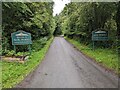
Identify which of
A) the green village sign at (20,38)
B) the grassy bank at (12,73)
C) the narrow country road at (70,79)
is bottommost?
the narrow country road at (70,79)

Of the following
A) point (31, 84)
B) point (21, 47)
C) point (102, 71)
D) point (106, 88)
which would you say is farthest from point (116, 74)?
point (21, 47)

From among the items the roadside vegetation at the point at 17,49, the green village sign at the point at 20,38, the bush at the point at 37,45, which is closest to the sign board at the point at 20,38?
the green village sign at the point at 20,38

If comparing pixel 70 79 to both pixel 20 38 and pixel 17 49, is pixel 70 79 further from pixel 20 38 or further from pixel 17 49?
pixel 17 49

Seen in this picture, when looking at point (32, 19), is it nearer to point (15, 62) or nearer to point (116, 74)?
point (15, 62)

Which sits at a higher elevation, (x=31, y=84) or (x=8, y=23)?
(x=8, y=23)

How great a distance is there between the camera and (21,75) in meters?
10.2

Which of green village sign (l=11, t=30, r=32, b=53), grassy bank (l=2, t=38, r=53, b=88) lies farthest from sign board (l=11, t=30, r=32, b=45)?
grassy bank (l=2, t=38, r=53, b=88)

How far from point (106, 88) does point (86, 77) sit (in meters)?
1.91

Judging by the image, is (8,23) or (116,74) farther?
(8,23)

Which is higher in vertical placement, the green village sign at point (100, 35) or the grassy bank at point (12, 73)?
the green village sign at point (100, 35)

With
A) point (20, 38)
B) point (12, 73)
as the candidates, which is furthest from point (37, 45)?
point (12, 73)

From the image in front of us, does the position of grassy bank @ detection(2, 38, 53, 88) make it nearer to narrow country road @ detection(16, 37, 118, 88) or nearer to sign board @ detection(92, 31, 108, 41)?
narrow country road @ detection(16, 37, 118, 88)

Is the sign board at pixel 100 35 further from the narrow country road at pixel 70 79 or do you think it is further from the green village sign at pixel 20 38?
the narrow country road at pixel 70 79

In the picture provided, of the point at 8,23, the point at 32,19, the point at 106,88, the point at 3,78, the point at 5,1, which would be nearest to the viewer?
the point at 106,88
